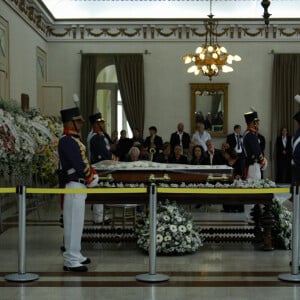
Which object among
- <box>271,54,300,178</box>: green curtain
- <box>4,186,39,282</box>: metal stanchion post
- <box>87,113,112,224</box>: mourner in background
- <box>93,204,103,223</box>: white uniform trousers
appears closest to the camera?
<box>4,186,39,282</box>: metal stanchion post

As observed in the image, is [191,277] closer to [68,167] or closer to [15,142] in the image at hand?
[68,167]

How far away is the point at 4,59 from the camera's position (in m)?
13.7

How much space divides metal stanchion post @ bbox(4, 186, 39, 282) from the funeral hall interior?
15mm

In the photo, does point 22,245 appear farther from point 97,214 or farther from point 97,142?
point 97,142

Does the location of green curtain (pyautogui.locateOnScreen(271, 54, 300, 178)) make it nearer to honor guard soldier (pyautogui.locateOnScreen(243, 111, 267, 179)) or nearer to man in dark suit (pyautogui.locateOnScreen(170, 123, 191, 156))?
man in dark suit (pyautogui.locateOnScreen(170, 123, 191, 156))

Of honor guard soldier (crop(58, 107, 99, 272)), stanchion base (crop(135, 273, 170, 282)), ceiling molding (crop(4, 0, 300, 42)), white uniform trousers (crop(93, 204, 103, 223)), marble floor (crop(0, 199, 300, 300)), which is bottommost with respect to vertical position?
marble floor (crop(0, 199, 300, 300))

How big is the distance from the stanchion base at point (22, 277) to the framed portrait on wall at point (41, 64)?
11.4 m

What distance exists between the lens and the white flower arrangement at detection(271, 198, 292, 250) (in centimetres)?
848

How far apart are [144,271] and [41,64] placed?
12164 mm

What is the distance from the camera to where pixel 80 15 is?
62.7ft

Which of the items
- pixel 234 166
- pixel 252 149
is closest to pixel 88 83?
pixel 234 166

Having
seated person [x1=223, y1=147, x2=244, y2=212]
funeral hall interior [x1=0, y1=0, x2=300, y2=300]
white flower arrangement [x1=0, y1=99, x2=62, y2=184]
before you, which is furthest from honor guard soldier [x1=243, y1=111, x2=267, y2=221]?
white flower arrangement [x1=0, y1=99, x2=62, y2=184]

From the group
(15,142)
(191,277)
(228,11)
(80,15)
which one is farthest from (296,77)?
(191,277)

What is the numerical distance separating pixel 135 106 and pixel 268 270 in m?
12.3
